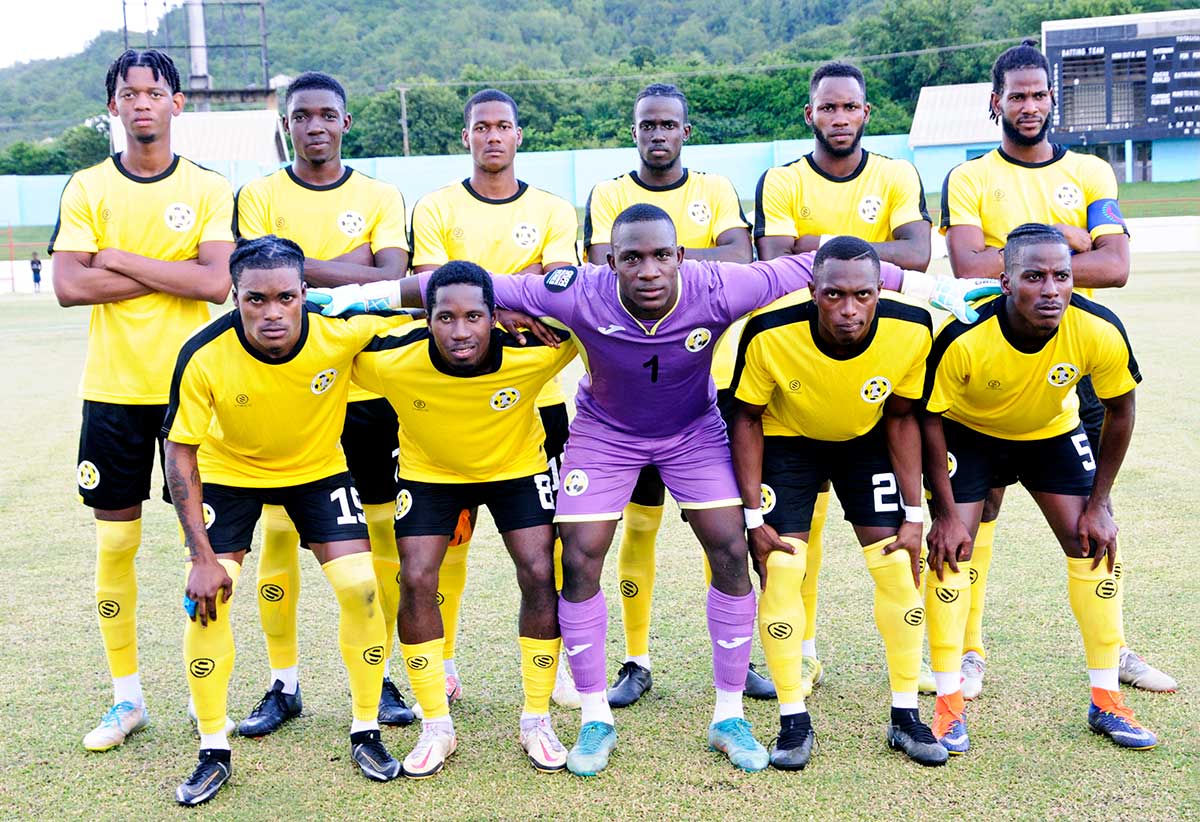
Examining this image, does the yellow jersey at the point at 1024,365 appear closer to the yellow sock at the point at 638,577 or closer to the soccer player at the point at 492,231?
the yellow sock at the point at 638,577

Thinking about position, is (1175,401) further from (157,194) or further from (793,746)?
(157,194)

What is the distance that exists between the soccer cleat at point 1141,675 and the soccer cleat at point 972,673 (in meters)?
0.57

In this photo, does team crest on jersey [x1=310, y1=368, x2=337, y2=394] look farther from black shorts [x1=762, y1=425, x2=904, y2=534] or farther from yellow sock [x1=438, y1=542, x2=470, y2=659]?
black shorts [x1=762, y1=425, x2=904, y2=534]

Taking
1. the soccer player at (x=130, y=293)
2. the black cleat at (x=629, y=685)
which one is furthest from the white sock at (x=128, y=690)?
the black cleat at (x=629, y=685)

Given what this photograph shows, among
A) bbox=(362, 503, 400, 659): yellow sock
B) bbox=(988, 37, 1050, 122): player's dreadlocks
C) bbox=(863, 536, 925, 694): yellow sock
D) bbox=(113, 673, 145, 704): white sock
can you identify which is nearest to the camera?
bbox=(863, 536, 925, 694): yellow sock

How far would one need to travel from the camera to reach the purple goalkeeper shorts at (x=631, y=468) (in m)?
4.82

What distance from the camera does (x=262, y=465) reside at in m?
4.83

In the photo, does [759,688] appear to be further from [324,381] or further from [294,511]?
[324,381]

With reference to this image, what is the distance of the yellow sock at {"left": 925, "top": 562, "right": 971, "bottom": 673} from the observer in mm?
4801

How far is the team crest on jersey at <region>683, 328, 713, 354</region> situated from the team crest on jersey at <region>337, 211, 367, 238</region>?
65.8 inches

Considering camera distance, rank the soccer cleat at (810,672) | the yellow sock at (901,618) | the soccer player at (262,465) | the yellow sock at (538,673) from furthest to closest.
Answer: the soccer cleat at (810,672) < the yellow sock at (538,673) < the yellow sock at (901,618) < the soccer player at (262,465)

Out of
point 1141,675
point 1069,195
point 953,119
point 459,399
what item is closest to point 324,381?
point 459,399

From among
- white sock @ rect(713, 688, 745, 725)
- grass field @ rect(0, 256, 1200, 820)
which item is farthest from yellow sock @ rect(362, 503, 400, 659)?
white sock @ rect(713, 688, 745, 725)

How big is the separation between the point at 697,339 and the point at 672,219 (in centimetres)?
96
